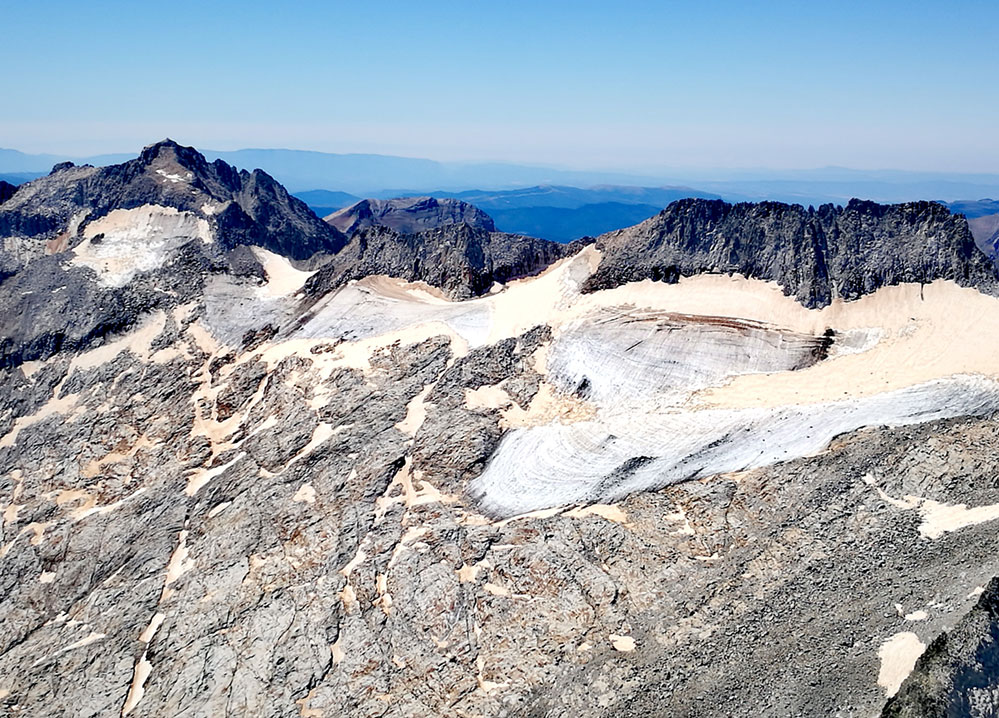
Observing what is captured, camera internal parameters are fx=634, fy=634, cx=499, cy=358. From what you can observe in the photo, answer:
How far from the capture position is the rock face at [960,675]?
57.5ft

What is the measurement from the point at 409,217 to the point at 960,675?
179298 mm

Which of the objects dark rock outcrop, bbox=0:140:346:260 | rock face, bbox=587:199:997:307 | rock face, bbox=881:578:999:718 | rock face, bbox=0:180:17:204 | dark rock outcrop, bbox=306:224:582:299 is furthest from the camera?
rock face, bbox=0:180:17:204

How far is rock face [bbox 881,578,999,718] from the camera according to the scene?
690 inches

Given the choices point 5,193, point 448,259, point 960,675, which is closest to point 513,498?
point 960,675

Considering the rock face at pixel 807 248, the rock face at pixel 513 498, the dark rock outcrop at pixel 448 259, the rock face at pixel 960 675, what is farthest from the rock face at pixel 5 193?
the rock face at pixel 960 675

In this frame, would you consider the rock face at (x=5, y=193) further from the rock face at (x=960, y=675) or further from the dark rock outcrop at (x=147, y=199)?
the rock face at (x=960, y=675)

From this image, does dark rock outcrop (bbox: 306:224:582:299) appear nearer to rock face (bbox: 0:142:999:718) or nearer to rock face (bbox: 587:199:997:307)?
rock face (bbox: 0:142:999:718)

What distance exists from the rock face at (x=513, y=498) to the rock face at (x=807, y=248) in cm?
64

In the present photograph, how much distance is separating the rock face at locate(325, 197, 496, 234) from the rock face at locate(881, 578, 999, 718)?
523 ft

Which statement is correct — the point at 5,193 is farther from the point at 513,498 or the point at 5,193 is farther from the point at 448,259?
the point at 513,498

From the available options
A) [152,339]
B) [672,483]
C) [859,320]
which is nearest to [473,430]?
[672,483]

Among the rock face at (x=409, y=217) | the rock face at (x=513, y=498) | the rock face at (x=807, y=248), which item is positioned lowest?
the rock face at (x=513, y=498)

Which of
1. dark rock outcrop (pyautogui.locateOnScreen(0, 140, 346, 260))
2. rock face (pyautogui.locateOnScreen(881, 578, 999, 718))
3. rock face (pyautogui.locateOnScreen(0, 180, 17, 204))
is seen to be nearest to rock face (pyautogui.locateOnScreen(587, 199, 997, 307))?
rock face (pyautogui.locateOnScreen(881, 578, 999, 718))

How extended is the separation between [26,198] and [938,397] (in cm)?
10482
